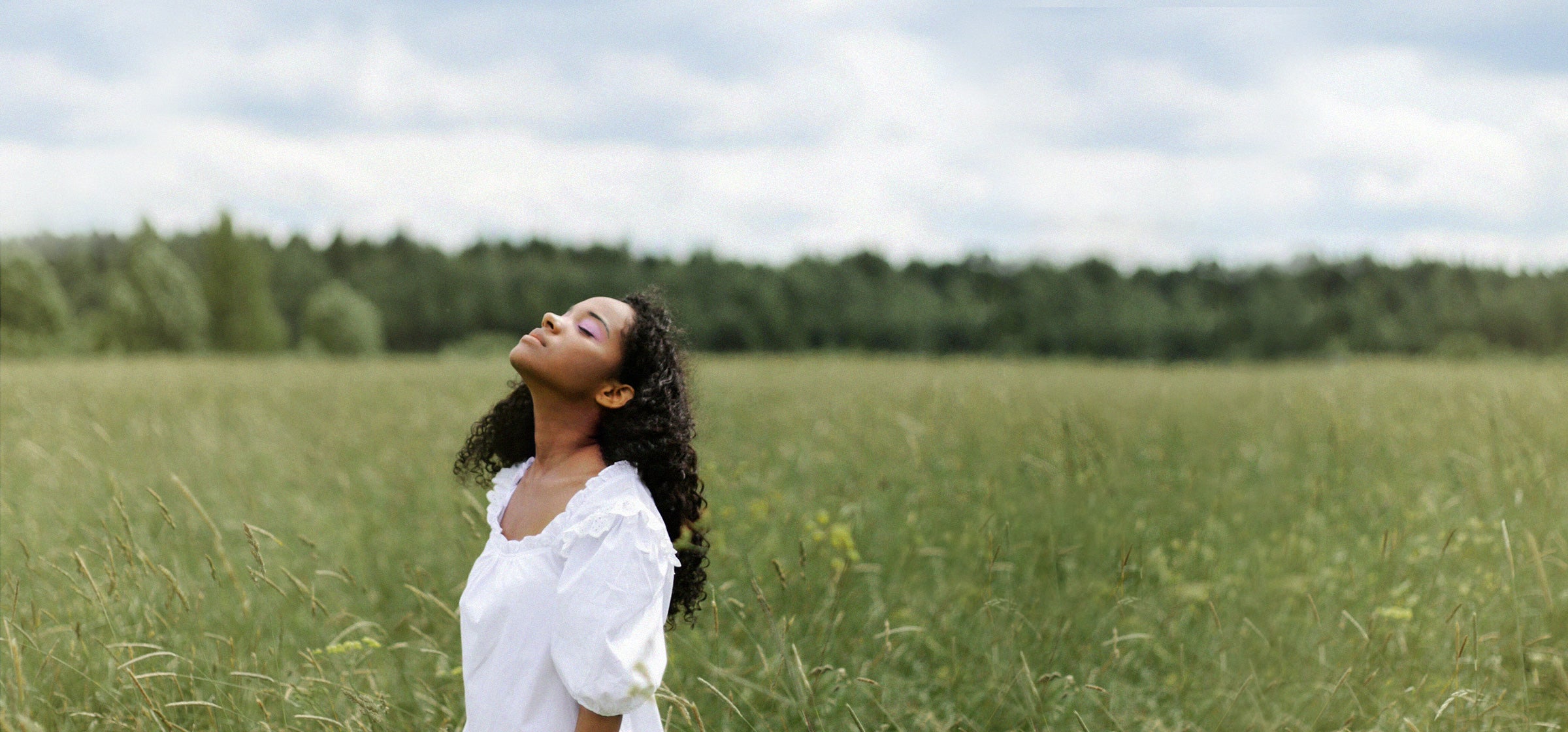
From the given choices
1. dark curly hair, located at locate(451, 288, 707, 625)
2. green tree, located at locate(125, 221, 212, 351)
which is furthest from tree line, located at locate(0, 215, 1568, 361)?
dark curly hair, located at locate(451, 288, 707, 625)

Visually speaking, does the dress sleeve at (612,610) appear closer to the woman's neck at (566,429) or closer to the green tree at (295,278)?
the woman's neck at (566,429)

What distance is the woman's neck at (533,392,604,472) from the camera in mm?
1777

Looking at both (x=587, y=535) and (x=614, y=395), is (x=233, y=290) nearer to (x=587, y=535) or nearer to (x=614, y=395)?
(x=614, y=395)

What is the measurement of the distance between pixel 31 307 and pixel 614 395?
50874 mm

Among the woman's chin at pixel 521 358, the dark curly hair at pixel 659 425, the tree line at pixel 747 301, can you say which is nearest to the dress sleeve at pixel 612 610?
the dark curly hair at pixel 659 425

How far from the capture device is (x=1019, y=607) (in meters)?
3.01

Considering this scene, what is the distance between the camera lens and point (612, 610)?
1543mm

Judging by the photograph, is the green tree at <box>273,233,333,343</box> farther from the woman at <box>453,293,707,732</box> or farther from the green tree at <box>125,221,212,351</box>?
the woman at <box>453,293,707,732</box>

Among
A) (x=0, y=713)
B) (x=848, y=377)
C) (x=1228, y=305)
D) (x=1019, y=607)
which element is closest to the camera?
(x=0, y=713)

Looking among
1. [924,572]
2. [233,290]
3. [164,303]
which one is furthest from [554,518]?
[164,303]

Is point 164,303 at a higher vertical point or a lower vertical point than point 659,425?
lower

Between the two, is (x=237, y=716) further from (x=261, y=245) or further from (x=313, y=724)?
(x=261, y=245)

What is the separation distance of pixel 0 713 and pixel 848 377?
30.4ft

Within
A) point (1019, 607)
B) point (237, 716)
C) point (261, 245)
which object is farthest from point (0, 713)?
point (261, 245)
